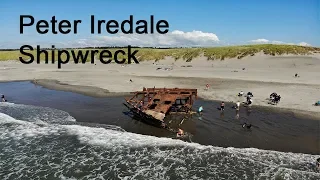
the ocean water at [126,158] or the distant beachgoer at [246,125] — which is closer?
the ocean water at [126,158]

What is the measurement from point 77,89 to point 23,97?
28.0ft

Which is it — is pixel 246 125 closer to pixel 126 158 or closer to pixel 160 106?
pixel 160 106

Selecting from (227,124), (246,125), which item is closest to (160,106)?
(227,124)

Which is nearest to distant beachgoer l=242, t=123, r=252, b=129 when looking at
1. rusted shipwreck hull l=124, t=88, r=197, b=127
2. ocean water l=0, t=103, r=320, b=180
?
ocean water l=0, t=103, r=320, b=180

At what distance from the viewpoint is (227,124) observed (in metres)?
29.2

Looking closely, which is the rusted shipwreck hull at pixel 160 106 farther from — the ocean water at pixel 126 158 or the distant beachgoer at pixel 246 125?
the distant beachgoer at pixel 246 125

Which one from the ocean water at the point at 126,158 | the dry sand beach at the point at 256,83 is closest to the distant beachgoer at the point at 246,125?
the ocean water at the point at 126,158

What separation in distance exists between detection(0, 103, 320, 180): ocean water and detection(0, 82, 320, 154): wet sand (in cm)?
153

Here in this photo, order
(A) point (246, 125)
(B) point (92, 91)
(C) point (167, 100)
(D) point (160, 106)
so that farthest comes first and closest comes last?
(B) point (92, 91) → (C) point (167, 100) → (D) point (160, 106) → (A) point (246, 125)

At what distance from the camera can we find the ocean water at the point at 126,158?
63.8 ft

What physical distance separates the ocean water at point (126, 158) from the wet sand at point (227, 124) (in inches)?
60.1

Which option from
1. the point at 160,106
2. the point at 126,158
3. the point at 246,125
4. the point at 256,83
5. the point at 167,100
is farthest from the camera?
the point at 256,83

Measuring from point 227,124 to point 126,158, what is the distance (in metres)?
11.6

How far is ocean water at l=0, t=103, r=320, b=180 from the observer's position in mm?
19453
